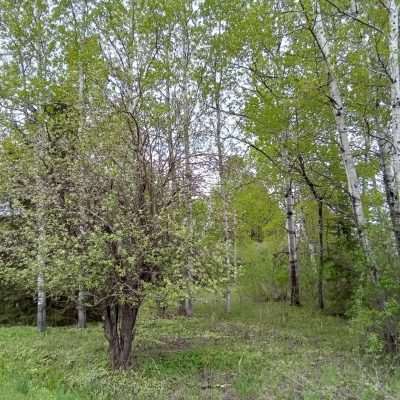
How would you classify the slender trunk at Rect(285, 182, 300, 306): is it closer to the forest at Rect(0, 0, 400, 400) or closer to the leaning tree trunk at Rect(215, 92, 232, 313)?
the forest at Rect(0, 0, 400, 400)

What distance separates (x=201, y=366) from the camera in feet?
17.3

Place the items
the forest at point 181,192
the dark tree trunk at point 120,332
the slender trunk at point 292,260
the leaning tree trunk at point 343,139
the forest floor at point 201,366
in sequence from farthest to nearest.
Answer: the slender trunk at point 292,260 → the leaning tree trunk at point 343,139 → the dark tree trunk at point 120,332 → the forest at point 181,192 → the forest floor at point 201,366

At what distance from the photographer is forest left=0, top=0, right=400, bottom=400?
472cm

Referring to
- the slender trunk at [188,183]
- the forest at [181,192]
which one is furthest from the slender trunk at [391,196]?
the slender trunk at [188,183]

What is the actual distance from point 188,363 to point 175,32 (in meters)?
8.33

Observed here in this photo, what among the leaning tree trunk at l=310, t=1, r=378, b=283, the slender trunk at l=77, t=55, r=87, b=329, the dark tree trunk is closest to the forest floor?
the dark tree trunk

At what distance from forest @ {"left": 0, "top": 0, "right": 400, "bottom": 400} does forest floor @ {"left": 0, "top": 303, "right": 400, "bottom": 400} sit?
0.04m

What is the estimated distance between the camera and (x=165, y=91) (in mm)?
9570

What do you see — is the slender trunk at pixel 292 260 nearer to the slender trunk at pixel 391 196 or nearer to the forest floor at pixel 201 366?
the forest floor at pixel 201 366

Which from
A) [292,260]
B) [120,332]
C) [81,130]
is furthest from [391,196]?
[81,130]

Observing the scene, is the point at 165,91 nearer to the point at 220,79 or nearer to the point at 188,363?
the point at 220,79

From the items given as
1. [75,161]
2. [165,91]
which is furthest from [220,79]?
[75,161]

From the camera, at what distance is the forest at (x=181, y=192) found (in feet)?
15.5

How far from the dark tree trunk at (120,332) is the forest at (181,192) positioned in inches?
0.8
